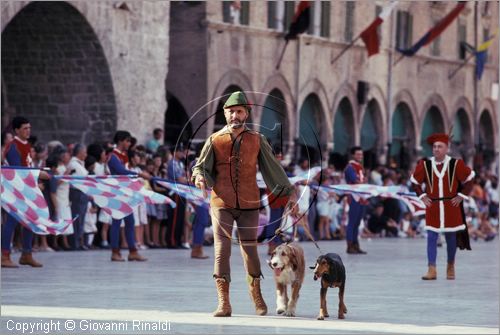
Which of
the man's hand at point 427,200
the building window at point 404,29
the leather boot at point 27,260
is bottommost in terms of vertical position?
the leather boot at point 27,260

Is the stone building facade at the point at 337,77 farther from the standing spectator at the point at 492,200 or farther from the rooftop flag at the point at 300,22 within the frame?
the standing spectator at the point at 492,200

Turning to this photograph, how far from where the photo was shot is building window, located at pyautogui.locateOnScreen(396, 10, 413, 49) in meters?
52.9

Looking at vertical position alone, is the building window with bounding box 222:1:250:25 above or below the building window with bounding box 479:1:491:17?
below

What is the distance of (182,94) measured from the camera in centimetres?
4147

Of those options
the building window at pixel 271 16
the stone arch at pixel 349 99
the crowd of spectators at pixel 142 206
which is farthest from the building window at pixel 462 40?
the crowd of spectators at pixel 142 206

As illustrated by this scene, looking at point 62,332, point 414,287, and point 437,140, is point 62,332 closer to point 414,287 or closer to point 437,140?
point 414,287

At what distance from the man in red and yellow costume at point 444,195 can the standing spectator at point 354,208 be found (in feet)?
19.5

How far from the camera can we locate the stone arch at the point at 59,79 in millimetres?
31047

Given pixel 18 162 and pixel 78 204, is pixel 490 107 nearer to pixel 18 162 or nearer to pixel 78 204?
→ pixel 78 204

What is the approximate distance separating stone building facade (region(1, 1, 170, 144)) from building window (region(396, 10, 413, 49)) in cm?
2069

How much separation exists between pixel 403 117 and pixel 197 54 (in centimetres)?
1420

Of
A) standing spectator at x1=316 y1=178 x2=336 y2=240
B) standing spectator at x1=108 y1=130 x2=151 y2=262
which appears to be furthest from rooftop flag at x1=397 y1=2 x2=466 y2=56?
standing spectator at x1=108 y1=130 x2=151 y2=262

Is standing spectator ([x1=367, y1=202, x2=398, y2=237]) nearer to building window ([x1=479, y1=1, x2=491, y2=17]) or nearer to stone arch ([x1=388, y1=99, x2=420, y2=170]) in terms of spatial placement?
stone arch ([x1=388, y1=99, x2=420, y2=170])

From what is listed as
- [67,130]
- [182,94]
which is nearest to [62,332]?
[67,130]
